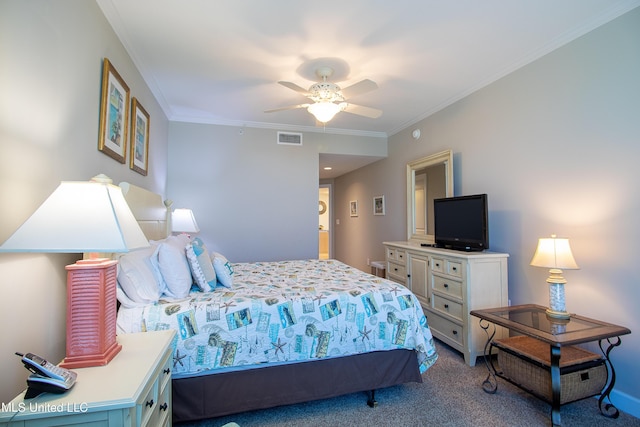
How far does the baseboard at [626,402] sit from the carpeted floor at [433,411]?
49 millimetres

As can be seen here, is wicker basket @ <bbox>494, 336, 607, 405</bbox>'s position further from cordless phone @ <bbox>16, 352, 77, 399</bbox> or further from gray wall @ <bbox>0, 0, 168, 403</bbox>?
gray wall @ <bbox>0, 0, 168, 403</bbox>

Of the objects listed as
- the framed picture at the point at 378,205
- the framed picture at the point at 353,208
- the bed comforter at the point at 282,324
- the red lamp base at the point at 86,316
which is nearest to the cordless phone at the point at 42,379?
the red lamp base at the point at 86,316

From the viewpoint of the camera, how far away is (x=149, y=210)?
2.71 metres

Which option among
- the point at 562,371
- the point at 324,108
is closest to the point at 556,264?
the point at 562,371

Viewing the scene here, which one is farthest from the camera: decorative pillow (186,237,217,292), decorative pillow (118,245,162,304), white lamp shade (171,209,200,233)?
white lamp shade (171,209,200,233)

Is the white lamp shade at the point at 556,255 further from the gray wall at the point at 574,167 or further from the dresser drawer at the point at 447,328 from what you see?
the dresser drawer at the point at 447,328

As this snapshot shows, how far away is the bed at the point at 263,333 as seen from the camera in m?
1.69

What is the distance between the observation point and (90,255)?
4.11 feet

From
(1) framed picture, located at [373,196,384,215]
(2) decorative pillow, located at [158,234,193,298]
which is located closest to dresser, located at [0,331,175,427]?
(2) decorative pillow, located at [158,234,193,298]

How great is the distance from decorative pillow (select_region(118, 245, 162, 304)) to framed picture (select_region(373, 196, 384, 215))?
3.80 meters

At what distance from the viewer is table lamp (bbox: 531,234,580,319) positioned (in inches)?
78.1

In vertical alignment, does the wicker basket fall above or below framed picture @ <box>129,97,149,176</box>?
below

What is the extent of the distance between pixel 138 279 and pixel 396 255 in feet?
9.13

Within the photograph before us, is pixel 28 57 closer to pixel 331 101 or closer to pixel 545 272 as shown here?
pixel 331 101
